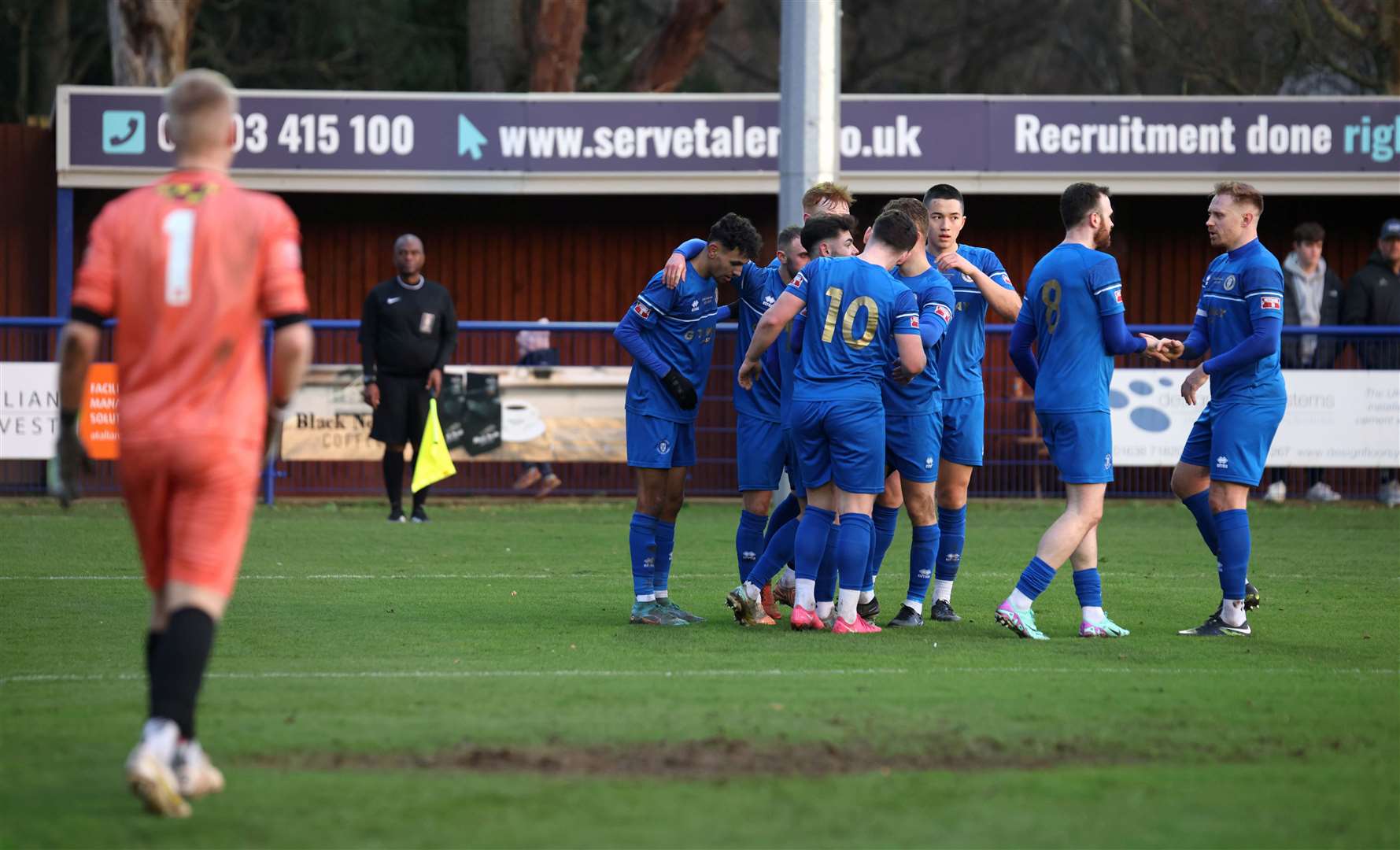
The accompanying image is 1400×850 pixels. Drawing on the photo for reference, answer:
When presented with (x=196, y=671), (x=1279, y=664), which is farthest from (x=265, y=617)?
(x=1279, y=664)

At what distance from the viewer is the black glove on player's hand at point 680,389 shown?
8.62 metres

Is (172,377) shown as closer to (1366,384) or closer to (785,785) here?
(785,785)

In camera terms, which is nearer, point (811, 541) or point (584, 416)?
point (811, 541)

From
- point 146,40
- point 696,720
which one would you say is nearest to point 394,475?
point 696,720

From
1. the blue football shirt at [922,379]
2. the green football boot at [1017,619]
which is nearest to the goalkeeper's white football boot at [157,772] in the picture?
the green football boot at [1017,619]

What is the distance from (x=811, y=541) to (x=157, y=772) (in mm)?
4214

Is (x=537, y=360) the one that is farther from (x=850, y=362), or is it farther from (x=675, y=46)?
(x=850, y=362)

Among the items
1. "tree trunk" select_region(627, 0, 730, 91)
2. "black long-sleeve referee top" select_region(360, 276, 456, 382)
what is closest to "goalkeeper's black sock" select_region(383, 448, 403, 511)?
"black long-sleeve referee top" select_region(360, 276, 456, 382)

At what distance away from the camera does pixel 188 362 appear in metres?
4.83

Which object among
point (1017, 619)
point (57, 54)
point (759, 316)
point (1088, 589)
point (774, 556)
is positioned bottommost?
point (1017, 619)

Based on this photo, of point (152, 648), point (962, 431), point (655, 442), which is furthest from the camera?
point (962, 431)

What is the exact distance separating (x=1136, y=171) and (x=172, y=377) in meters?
14.4

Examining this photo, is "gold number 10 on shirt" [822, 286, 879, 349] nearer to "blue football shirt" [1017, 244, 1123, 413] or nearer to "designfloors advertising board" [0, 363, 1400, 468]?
"blue football shirt" [1017, 244, 1123, 413]

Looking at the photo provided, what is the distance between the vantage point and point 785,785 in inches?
201
